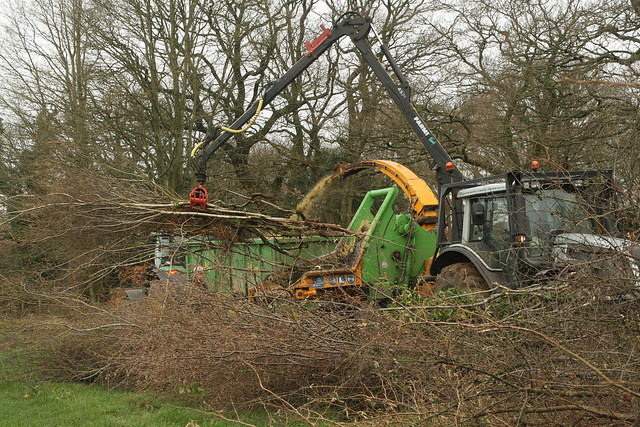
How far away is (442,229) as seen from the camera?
22.1 ft

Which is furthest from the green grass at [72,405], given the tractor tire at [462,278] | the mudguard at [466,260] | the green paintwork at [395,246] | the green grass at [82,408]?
the green paintwork at [395,246]

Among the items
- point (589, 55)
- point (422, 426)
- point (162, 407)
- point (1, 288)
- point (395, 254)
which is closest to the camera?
point (422, 426)

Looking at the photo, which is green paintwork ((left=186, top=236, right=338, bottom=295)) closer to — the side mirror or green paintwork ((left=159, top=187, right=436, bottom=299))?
green paintwork ((left=159, top=187, right=436, bottom=299))

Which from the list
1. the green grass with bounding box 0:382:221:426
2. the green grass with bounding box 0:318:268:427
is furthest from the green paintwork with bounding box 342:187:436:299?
the green grass with bounding box 0:382:221:426

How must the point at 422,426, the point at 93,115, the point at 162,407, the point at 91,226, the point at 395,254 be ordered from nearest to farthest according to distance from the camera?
the point at 422,426
the point at 162,407
the point at 91,226
the point at 395,254
the point at 93,115

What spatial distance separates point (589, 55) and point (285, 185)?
7.99 metres

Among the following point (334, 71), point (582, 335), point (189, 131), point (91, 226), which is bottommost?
point (582, 335)

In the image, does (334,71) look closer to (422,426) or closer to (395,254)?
(395,254)

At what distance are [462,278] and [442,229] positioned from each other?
43.1 inches

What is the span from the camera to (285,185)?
1455 cm

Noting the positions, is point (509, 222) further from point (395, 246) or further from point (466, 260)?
point (395, 246)

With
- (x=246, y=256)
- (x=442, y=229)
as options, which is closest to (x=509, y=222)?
(x=442, y=229)

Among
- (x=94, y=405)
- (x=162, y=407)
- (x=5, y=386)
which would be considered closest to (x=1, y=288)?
(x=5, y=386)

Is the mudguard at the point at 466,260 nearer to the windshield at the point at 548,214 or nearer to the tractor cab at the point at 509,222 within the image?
the tractor cab at the point at 509,222
